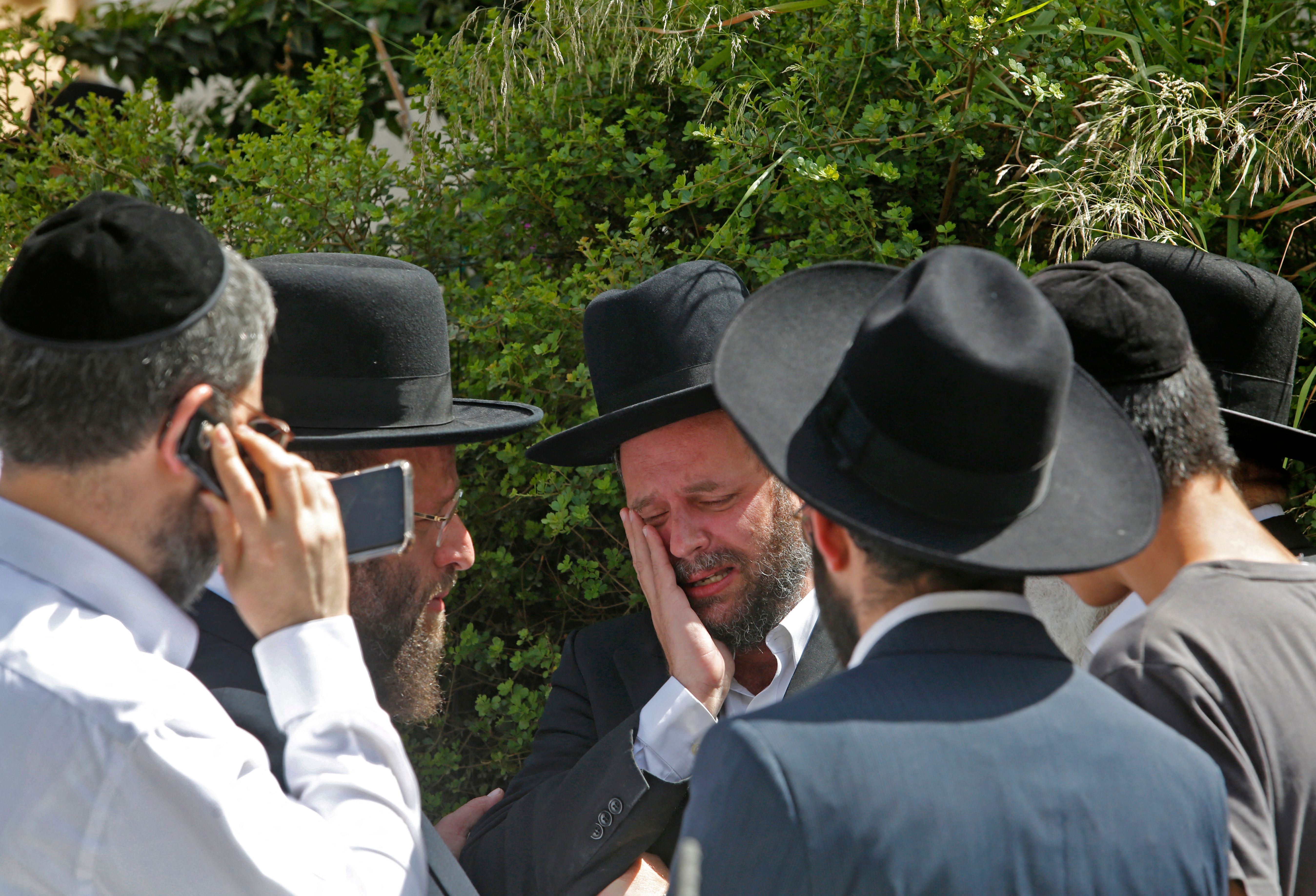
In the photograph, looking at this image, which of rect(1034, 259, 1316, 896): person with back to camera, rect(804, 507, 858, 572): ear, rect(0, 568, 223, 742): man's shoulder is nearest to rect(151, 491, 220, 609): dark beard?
rect(0, 568, 223, 742): man's shoulder

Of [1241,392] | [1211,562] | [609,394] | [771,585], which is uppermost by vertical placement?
[1211,562]

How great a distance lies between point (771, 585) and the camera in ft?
9.82

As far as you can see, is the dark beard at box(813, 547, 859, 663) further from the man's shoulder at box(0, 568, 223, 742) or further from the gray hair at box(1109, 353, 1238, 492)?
the man's shoulder at box(0, 568, 223, 742)

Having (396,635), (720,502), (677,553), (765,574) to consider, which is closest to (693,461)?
(720,502)

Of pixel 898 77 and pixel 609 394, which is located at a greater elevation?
pixel 898 77

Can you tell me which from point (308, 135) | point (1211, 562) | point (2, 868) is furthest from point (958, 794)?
point (308, 135)

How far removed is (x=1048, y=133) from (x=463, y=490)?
7.18 feet

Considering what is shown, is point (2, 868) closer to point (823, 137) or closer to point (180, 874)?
point (180, 874)

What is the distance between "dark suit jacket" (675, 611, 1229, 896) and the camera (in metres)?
1.34

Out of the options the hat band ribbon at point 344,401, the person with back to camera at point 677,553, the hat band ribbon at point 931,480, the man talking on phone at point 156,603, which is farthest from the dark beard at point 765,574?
the hat band ribbon at point 931,480

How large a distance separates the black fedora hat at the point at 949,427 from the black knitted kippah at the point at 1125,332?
29 cm

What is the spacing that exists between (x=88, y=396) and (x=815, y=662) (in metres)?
1.88

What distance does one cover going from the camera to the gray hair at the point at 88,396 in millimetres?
1659

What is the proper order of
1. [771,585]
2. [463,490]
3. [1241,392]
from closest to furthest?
[1241,392] < [771,585] < [463,490]
